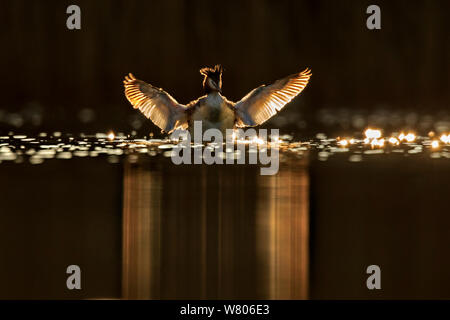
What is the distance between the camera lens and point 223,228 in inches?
300

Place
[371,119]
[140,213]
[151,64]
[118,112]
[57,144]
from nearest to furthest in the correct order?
[140,213]
[57,144]
[371,119]
[118,112]
[151,64]

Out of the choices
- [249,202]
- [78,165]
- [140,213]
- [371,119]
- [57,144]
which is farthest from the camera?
[371,119]

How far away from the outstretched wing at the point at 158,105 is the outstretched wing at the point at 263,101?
2.71 ft

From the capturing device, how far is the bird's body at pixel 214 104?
13.3m

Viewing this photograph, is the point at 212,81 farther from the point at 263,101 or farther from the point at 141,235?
the point at 141,235

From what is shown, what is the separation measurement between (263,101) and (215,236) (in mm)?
6466

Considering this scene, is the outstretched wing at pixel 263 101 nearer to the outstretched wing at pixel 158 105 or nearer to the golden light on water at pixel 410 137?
the outstretched wing at pixel 158 105

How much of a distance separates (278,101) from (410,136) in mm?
2175

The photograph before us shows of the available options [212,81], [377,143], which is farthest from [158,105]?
[377,143]

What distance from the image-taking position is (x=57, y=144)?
13.4m

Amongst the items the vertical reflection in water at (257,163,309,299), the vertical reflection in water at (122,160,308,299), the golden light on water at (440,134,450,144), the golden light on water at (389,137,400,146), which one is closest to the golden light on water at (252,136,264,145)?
the golden light on water at (389,137,400,146)

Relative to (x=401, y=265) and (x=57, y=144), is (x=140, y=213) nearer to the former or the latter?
(x=401, y=265)

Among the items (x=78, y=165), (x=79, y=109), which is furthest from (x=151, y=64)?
(x=78, y=165)

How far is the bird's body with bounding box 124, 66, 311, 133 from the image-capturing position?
13.3 metres
